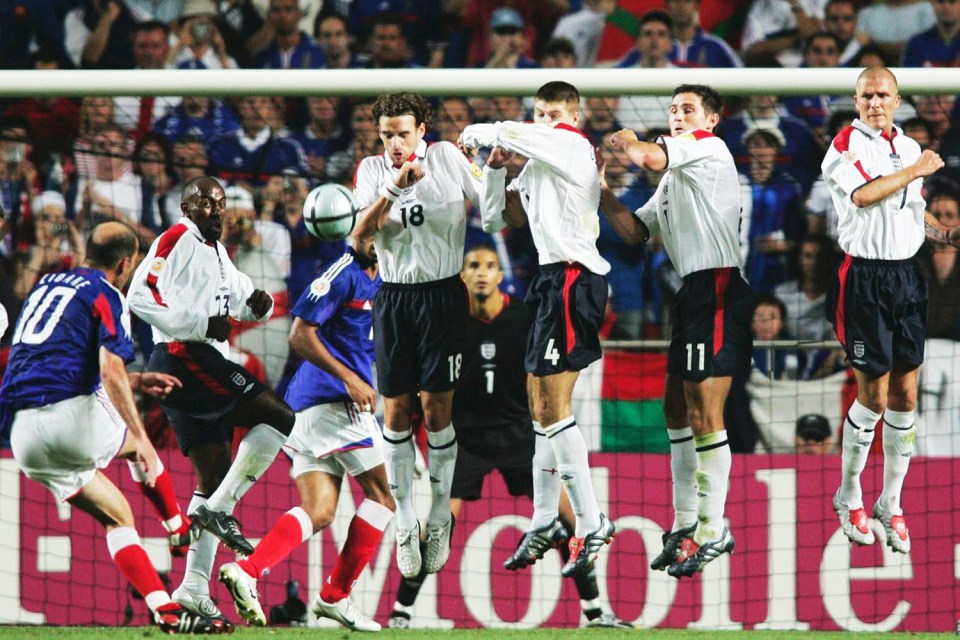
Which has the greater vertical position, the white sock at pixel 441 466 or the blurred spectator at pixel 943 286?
the blurred spectator at pixel 943 286

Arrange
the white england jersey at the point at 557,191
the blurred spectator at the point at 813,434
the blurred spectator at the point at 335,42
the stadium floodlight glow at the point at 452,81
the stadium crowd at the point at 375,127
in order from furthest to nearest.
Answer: the blurred spectator at the point at 335,42, the stadium crowd at the point at 375,127, the blurred spectator at the point at 813,434, the stadium floodlight glow at the point at 452,81, the white england jersey at the point at 557,191

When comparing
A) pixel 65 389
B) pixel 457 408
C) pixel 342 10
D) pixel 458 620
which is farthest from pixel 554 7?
pixel 65 389

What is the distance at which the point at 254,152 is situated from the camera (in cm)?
1071

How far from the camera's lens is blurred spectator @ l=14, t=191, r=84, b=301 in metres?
10.1

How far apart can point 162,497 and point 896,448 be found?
4.04 m

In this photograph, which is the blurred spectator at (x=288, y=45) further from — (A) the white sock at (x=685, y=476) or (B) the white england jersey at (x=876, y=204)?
(B) the white england jersey at (x=876, y=204)

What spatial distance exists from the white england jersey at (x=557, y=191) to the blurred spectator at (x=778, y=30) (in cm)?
552

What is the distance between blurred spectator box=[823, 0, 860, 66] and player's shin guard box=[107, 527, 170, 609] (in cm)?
750

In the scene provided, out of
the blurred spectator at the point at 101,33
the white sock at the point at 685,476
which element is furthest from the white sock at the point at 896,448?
the blurred spectator at the point at 101,33

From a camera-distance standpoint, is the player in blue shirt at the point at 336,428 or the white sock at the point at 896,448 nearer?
the white sock at the point at 896,448

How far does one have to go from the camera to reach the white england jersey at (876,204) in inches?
291

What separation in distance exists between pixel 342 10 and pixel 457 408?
493 centimetres

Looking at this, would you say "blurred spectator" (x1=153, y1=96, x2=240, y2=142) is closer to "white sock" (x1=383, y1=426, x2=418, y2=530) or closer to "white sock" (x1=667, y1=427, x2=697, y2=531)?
"white sock" (x1=383, y1=426, x2=418, y2=530)

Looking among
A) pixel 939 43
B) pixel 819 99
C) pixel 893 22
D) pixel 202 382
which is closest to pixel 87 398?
pixel 202 382
